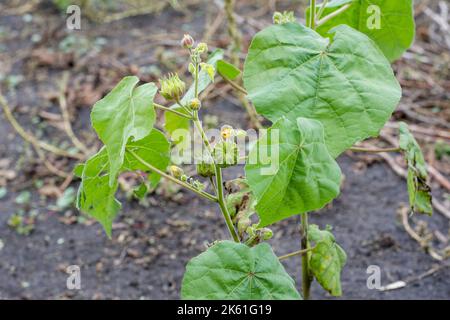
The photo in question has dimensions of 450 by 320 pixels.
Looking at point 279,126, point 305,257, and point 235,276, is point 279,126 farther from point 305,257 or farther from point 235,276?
point 305,257

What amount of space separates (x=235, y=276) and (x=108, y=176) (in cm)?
43

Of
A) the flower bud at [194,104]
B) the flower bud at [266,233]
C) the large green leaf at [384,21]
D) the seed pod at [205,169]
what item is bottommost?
the flower bud at [266,233]

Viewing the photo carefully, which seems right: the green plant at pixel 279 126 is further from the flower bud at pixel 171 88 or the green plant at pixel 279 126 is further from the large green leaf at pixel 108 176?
the large green leaf at pixel 108 176

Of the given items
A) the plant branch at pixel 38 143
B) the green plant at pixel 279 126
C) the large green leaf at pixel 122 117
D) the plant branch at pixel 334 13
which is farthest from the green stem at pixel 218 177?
the plant branch at pixel 38 143

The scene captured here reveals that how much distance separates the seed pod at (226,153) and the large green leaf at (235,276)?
164 mm

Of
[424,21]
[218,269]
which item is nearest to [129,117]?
[218,269]

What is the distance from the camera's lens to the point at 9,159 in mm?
2908

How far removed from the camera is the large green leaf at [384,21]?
1430 millimetres

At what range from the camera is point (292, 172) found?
104 centimetres

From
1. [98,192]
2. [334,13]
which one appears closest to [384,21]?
[334,13]

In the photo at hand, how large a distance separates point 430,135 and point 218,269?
1828 millimetres

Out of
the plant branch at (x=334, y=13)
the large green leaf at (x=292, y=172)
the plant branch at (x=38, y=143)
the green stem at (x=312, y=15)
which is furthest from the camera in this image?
the plant branch at (x=38, y=143)

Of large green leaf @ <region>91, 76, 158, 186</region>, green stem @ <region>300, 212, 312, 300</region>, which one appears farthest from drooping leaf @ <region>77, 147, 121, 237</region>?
green stem @ <region>300, 212, 312, 300</region>
